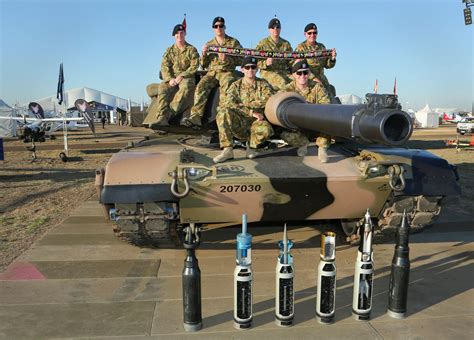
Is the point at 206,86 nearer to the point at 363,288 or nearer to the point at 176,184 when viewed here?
the point at 176,184

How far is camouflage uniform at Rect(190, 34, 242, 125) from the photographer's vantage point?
254 inches

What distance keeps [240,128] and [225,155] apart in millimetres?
446

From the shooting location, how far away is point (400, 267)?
160 inches

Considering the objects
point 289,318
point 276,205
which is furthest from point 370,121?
point 276,205

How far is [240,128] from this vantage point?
553 cm

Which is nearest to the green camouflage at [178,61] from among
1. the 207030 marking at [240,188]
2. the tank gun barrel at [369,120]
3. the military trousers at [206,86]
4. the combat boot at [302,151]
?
the military trousers at [206,86]

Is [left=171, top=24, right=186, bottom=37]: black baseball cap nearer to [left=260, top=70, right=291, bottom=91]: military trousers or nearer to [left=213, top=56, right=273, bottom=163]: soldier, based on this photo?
[left=260, top=70, right=291, bottom=91]: military trousers

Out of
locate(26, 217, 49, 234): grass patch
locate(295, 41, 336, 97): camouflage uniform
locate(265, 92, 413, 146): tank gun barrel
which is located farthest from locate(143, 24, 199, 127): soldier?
locate(265, 92, 413, 146): tank gun barrel

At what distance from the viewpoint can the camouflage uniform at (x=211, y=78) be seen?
645 cm

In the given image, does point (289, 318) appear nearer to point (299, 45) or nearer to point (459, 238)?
point (459, 238)

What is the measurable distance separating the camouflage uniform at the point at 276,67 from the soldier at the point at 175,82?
1.07 m

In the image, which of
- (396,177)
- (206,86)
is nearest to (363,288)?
(396,177)

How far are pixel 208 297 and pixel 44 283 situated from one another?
6.24 feet

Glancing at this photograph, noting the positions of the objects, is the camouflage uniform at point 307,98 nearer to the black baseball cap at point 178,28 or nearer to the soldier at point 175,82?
the soldier at point 175,82
